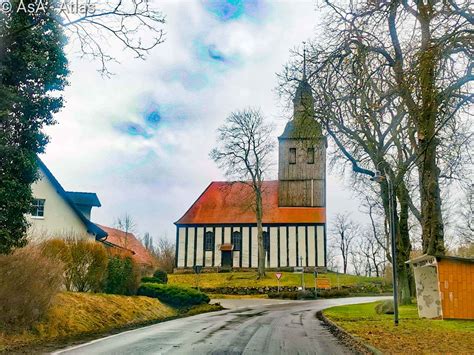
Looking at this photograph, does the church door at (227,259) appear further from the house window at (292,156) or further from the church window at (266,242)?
the house window at (292,156)

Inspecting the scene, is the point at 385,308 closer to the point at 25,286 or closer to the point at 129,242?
the point at 25,286

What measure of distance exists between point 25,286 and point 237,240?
47.6 m

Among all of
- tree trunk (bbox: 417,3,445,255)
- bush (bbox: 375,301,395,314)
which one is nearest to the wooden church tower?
bush (bbox: 375,301,395,314)

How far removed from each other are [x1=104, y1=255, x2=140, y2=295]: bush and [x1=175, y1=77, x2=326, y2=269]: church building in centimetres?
3123

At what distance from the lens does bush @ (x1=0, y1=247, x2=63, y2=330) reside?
13.4 meters

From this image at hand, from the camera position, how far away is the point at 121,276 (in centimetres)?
2303

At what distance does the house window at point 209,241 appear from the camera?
6119 centimetres

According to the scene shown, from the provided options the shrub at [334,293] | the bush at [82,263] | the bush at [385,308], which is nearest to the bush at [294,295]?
the shrub at [334,293]

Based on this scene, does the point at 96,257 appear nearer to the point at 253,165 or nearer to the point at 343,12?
the point at 343,12

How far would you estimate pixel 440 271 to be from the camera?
20.1 metres

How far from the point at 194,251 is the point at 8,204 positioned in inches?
1851

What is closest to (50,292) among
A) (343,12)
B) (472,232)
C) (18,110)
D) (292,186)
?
(18,110)

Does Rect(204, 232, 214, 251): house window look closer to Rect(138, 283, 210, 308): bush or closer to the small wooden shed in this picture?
Rect(138, 283, 210, 308): bush

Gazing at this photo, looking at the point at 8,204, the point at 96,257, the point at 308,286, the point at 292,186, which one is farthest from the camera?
the point at 292,186
